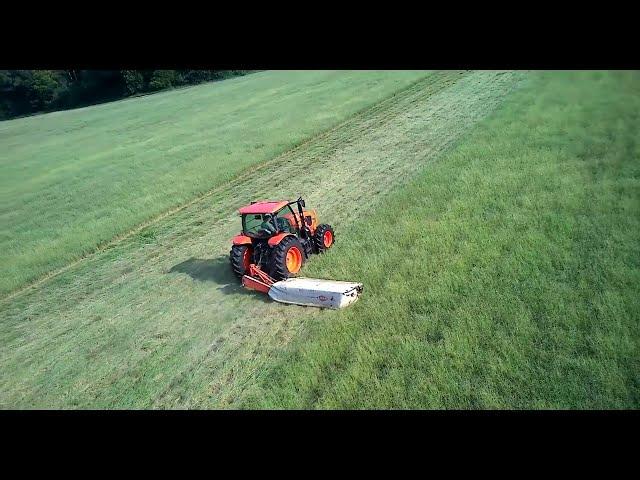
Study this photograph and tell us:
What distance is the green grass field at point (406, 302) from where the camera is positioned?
21.1ft

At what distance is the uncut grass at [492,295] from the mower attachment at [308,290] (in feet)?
1.04

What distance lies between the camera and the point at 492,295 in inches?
311

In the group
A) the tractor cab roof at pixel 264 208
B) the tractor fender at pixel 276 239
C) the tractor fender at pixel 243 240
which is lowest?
the tractor fender at pixel 243 240

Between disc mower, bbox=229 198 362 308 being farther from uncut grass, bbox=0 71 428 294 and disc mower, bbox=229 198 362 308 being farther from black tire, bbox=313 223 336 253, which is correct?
uncut grass, bbox=0 71 428 294

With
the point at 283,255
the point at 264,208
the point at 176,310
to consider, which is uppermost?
the point at 264,208

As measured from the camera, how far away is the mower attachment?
27.5 ft

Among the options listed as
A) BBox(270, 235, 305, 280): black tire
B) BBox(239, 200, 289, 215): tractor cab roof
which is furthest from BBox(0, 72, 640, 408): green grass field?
BBox(239, 200, 289, 215): tractor cab roof

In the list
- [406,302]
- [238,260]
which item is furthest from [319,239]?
[406,302]

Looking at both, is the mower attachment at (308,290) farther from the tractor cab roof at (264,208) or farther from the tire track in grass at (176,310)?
the tractor cab roof at (264,208)

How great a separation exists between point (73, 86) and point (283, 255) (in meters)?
59.3

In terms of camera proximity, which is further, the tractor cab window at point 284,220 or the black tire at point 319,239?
the black tire at point 319,239

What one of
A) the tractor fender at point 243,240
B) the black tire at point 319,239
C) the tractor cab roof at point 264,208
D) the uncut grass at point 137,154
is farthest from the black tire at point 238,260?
the uncut grass at point 137,154

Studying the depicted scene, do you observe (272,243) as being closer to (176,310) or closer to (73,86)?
(176,310)
